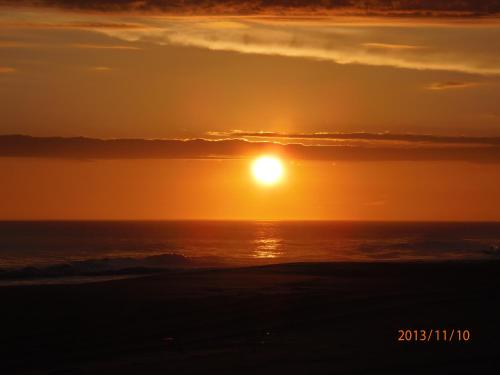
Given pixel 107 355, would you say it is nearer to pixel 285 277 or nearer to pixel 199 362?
pixel 199 362

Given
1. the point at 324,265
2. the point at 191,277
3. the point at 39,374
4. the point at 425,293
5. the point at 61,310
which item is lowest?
the point at 39,374

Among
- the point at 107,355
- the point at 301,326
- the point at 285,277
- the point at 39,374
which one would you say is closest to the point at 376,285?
the point at 285,277

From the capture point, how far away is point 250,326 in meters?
20.6

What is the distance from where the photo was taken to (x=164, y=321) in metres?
22.0

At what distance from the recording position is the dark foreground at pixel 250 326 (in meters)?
15.5

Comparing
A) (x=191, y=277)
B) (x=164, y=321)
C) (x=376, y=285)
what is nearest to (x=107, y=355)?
(x=164, y=321)

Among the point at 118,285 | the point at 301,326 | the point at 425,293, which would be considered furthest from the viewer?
the point at 118,285

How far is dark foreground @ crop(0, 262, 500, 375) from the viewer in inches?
611

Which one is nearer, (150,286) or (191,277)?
(150,286)

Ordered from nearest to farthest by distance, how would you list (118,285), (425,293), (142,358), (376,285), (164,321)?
(142,358) → (164,321) → (425,293) → (376,285) → (118,285)

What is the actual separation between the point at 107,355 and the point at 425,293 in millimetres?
13813

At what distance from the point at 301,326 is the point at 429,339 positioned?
388 cm

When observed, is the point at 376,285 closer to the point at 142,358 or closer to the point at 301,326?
the point at 301,326

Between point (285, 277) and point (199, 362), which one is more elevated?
point (285, 277)
